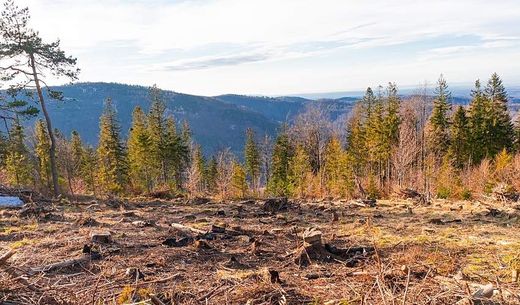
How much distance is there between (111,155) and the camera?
39.3 m

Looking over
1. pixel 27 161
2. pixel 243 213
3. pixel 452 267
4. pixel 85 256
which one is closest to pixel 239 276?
pixel 85 256

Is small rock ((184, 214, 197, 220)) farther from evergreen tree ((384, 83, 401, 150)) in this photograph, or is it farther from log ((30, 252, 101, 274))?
evergreen tree ((384, 83, 401, 150))

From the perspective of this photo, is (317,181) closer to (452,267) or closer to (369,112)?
(369,112)

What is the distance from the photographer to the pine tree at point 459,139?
1661 inches

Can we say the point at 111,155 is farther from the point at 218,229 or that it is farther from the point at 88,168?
the point at 218,229

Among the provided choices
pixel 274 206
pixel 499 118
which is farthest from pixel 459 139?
pixel 274 206

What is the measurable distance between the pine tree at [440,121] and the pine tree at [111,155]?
33.7 metres

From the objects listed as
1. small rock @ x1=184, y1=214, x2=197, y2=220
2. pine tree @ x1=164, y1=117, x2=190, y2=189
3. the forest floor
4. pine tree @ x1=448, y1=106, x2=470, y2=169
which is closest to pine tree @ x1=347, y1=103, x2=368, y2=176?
pine tree @ x1=448, y1=106, x2=470, y2=169

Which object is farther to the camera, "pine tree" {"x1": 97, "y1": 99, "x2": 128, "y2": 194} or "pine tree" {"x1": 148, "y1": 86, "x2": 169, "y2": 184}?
"pine tree" {"x1": 148, "y1": 86, "x2": 169, "y2": 184}

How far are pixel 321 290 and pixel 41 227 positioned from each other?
25.2 feet

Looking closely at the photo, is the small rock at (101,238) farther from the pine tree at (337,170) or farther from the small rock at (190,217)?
the pine tree at (337,170)

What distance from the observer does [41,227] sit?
951 centimetres

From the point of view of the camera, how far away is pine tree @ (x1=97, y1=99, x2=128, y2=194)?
128 feet

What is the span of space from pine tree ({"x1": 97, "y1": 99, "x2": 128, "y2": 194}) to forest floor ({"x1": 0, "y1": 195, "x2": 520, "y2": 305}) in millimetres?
27961
